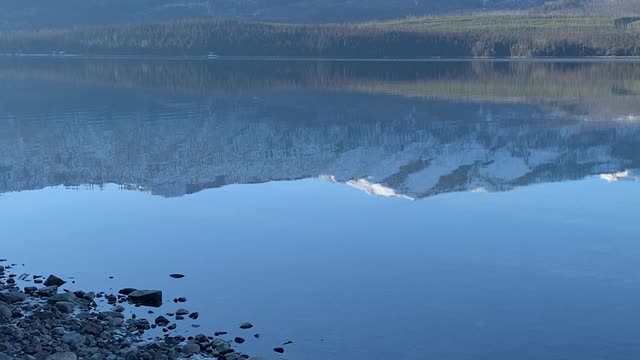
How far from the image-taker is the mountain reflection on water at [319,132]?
23.8 meters

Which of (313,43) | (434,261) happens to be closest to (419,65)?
(313,43)

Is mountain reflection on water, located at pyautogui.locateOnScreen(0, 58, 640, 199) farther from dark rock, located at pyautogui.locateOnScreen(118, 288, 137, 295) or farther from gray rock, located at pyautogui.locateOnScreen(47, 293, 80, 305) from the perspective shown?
gray rock, located at pyautogui.locateOnScreen(47, 293, 80, 305)

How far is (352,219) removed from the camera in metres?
18.4

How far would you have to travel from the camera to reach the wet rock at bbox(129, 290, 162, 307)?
12.6m

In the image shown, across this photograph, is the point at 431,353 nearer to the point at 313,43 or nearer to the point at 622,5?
the point at 313,43


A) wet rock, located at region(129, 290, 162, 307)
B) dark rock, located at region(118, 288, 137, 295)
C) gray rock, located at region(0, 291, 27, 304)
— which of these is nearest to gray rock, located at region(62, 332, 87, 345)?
gray rock, located at region(0, 291, 27, 304)

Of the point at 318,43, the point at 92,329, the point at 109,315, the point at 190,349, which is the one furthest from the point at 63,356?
the point at 318,43

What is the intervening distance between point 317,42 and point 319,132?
204 feet

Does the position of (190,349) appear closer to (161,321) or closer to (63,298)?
(161,321)

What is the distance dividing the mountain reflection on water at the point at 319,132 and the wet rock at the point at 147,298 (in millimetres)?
8760

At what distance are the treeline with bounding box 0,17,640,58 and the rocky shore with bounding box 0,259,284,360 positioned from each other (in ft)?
261

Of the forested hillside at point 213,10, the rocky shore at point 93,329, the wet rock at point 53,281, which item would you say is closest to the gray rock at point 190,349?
the rocky shore at point 93,329

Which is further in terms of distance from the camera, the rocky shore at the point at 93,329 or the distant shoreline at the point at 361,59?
the distant shoreline at the point at 361,59

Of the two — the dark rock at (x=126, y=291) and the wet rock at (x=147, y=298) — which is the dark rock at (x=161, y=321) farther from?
the dark rock at (x=126, y=291)
